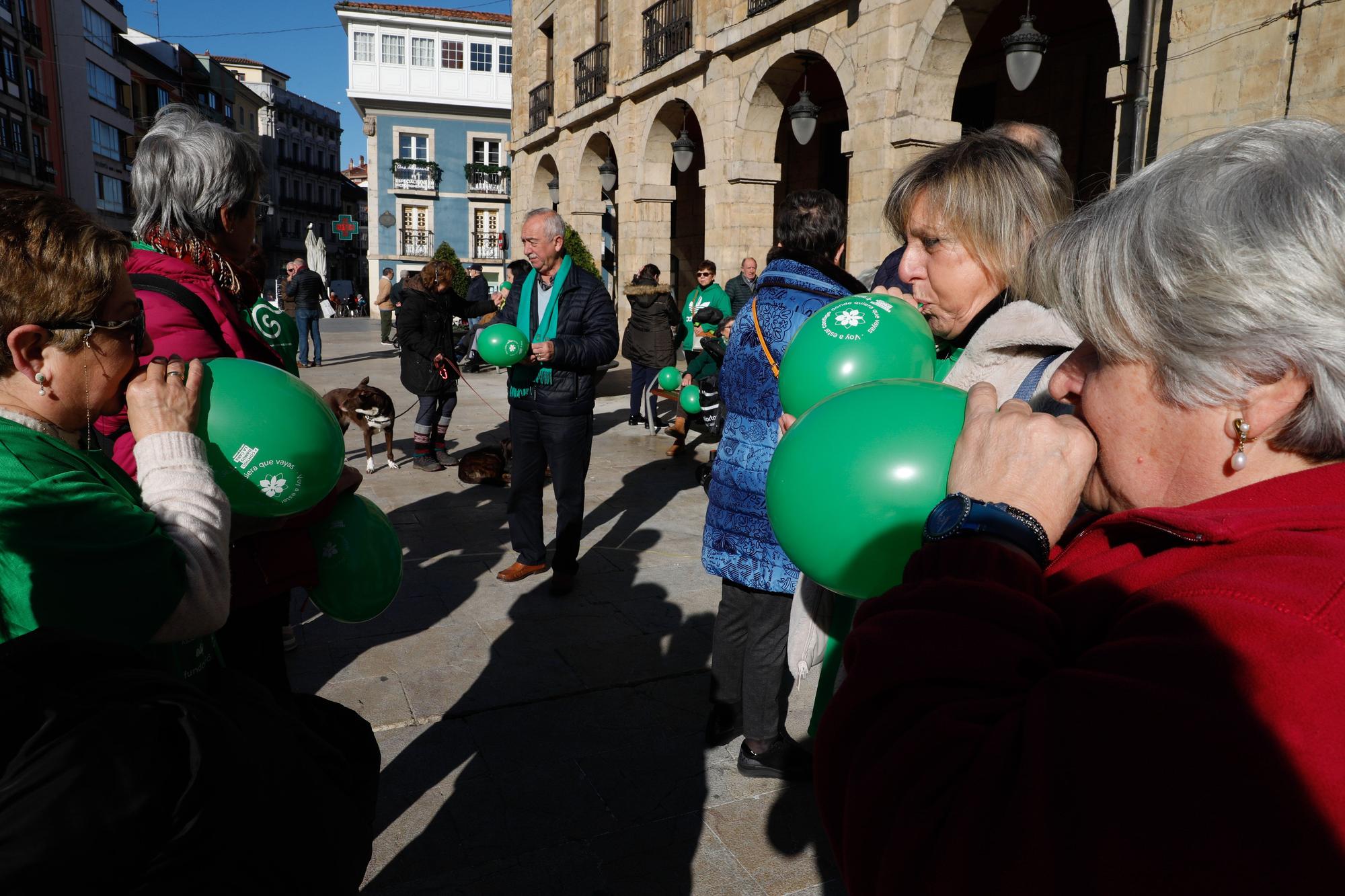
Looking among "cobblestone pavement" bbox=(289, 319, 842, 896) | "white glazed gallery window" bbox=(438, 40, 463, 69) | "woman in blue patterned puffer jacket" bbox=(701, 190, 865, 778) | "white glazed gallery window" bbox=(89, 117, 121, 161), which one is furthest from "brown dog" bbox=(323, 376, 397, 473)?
"white glazed gallery window" bbox=(89, 117, 121, 161)

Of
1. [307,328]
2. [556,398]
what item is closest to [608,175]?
[307,328]

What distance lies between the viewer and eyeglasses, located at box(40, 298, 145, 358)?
150 centimetres

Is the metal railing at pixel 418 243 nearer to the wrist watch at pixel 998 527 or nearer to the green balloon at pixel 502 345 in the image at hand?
the green balloon at pixel 502 345

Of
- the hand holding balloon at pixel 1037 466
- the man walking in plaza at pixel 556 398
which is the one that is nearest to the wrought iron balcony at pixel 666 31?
the man walking in plaza at pixel 556 398

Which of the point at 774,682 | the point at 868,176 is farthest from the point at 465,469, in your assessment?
the point at 868,176

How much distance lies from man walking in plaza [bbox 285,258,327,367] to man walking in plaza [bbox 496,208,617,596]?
35.7ft

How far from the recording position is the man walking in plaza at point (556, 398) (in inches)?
194

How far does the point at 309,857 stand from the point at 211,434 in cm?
111

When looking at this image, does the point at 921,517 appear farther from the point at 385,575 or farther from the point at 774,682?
the point at 774,682

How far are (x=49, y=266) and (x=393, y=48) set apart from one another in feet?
145

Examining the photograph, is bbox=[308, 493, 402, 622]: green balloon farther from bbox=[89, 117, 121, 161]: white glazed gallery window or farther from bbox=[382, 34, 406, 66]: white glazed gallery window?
bbox=[89, 117, 121, 161]: white glazed gallery window

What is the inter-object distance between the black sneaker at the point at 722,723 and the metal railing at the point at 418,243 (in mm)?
42243

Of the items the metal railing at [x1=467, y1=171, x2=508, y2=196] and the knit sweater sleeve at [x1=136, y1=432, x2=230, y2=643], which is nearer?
the knit sweater sleeve at [x1=136, y1=432, x2=230, y2=643]

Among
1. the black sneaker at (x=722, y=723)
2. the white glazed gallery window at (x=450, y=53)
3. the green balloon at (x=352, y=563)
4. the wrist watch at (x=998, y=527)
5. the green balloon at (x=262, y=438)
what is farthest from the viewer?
the white glazed gallery window at (x=450, y=53)
